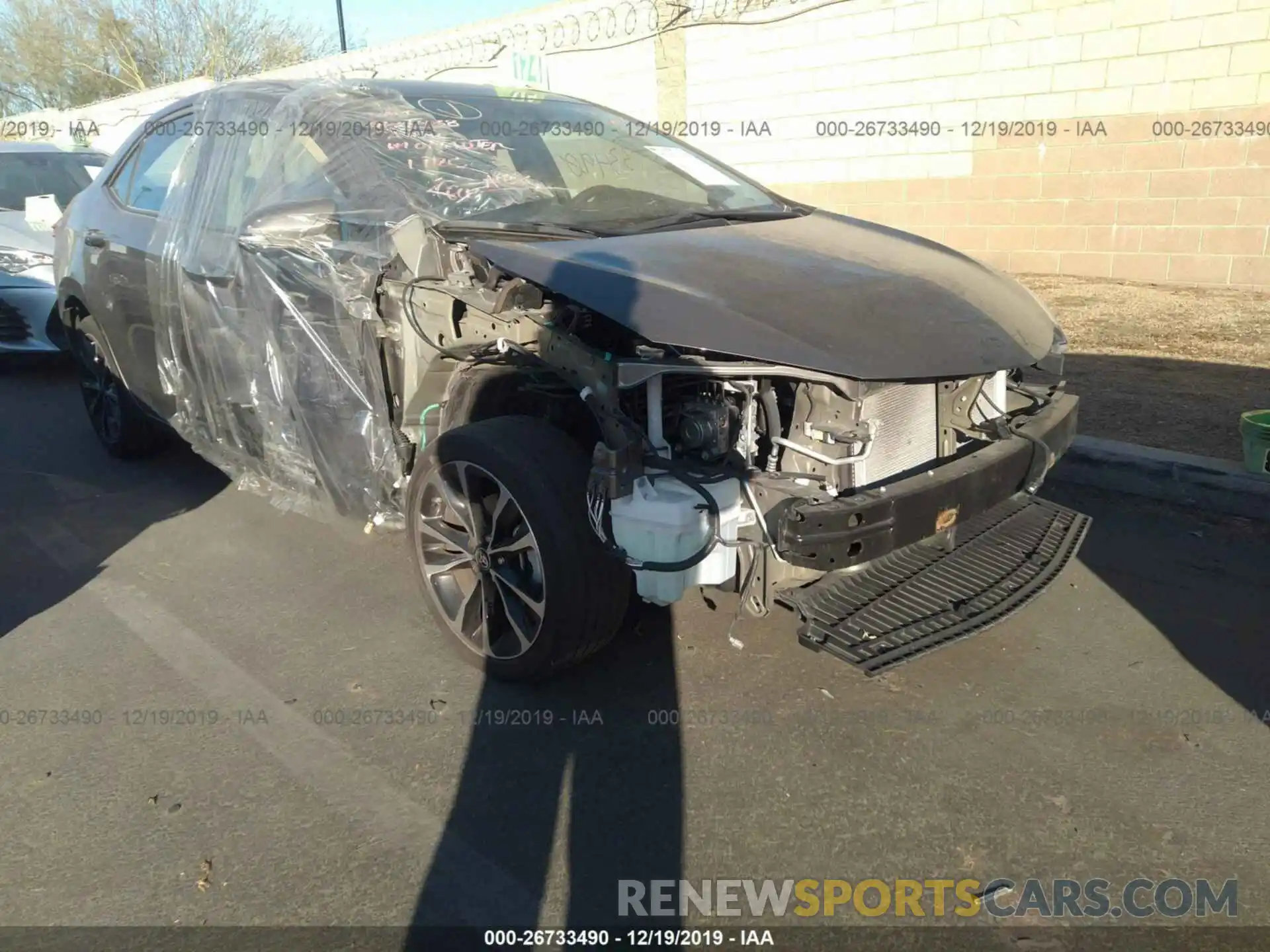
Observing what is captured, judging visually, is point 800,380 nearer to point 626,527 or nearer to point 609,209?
point 626,527

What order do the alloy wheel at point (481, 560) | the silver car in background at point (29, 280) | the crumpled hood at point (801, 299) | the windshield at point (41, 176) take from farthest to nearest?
the windshield at point (41, 176) → the silver car in background at point (29, 280) → the alloy wheel at point (481, 560) → the crumpled hood at point (801, 299)

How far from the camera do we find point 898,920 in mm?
2275

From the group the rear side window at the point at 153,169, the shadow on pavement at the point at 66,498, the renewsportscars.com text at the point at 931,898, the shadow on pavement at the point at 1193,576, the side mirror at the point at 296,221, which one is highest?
the rear side window at the point at 153,169

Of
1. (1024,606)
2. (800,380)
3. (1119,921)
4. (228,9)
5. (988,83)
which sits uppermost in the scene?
(228,9)

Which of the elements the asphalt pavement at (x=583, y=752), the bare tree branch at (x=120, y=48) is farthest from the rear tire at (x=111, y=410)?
the bare tree branch at (x=120, y=48)

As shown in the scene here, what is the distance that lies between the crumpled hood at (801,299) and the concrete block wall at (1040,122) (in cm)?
632

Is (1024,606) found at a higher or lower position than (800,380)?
lower

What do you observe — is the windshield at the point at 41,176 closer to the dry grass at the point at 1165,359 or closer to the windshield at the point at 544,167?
the windshield at the point at 544,167

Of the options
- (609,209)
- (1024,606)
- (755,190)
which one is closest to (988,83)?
(755,190)

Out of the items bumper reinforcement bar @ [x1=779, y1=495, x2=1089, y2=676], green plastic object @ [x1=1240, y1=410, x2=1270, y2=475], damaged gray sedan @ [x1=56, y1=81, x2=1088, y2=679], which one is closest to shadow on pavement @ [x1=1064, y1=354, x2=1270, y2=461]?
green plastic object @ [x1=1240, y1=410, x2=1270, y2=475]

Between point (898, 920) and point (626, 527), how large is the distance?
3.88 ft

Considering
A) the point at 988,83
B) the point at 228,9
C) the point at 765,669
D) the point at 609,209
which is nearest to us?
the point at 765,669

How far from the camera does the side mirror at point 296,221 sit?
Answer: 3.61m

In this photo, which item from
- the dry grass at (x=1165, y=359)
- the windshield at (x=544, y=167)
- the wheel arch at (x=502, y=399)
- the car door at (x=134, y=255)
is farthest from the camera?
the dry grass at (x=1165, y=359)
